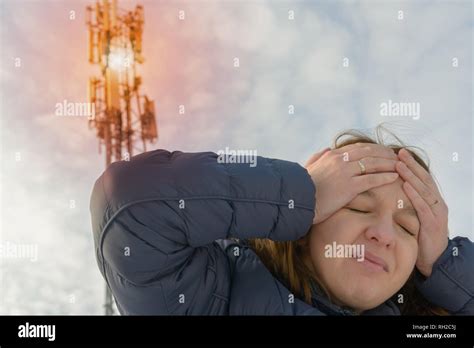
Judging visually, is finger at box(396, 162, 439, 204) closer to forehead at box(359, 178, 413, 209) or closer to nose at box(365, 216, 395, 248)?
forehead at box(359, 178, 413, 209)

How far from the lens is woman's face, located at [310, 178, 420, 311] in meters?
1.73

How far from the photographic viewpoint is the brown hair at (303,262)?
5.91 feet

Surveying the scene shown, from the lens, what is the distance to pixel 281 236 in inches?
61.0

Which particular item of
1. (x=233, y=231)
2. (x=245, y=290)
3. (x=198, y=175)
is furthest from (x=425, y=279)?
(x=198, y=175)

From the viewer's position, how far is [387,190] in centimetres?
177

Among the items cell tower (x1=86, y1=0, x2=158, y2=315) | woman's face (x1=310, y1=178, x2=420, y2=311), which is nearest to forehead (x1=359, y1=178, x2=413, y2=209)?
woman's face (x1=310, y1=178, x2=420, y2=311)

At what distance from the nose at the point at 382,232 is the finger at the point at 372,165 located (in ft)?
0.49

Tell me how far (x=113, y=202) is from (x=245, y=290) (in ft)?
1.60

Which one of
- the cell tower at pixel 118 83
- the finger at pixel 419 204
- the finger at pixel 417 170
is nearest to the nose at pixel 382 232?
the finger at pixel 419 204

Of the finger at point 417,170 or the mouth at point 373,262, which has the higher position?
the finger at point 417,170

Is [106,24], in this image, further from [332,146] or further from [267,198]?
[267,198]
